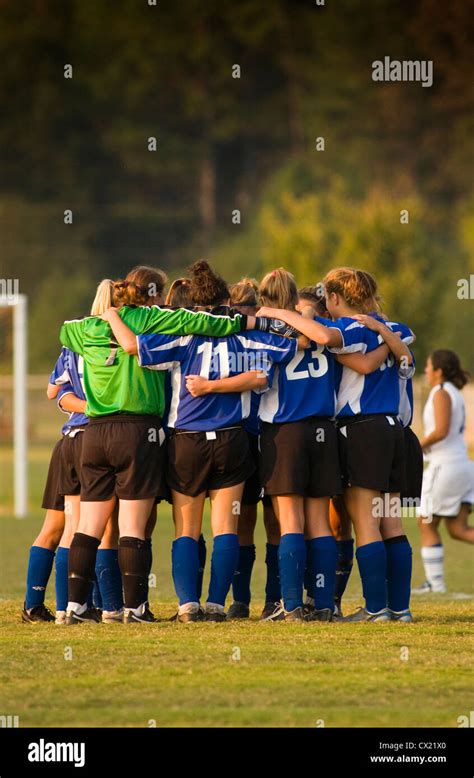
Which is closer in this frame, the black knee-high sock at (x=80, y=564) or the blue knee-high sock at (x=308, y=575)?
the black knee-high sock at (x=80, y=564)

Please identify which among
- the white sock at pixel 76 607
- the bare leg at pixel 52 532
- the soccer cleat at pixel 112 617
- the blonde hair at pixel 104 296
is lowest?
the soccer cleat at pixel 112 617

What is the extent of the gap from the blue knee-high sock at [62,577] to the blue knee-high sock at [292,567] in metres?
1.28

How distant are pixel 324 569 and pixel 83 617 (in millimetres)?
1326

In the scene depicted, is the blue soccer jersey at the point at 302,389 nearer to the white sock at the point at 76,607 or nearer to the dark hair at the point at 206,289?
the dark hair at the point at 206,289

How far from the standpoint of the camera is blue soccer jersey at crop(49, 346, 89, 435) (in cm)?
752

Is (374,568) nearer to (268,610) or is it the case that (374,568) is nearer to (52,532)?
(268,610)

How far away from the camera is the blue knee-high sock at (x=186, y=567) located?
7.10 meters

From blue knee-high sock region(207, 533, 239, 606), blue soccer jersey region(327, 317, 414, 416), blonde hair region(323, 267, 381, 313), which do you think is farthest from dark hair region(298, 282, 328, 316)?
blue knee-high sock region(207, 533, 239, 606)

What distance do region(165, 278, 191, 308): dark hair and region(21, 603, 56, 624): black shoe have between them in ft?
6.10

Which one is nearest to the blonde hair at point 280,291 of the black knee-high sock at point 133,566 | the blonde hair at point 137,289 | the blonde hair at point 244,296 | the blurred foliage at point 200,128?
the blonde hair at point 244,296

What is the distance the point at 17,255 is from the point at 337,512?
4851 centimetres

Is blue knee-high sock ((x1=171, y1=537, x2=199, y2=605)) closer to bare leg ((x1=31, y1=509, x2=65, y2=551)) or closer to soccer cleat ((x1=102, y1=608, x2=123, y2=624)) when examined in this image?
soccer cleat ((x1=102, y1=608, x2=123, y2=624))
